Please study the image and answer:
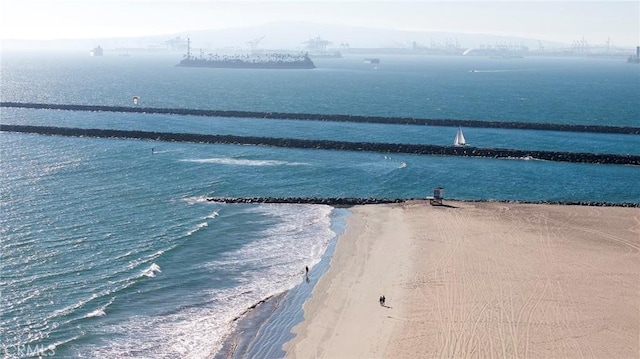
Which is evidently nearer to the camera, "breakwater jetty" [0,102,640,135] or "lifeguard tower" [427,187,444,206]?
"lifeguard tower" [427,187,444,206]

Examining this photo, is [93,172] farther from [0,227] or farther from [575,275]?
[575,275]

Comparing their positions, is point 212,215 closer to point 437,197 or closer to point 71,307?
point 437,197

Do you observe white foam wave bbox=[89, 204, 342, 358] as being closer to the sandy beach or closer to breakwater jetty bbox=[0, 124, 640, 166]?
the sandy beach

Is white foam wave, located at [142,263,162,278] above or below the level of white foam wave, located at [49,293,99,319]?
above

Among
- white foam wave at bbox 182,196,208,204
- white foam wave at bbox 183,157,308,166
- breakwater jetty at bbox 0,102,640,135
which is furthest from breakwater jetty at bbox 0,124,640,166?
white foam wave at bbox 182,196,208,204

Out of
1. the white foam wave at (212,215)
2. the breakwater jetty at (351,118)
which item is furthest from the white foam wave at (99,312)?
the breakwater jetty at (351,118)

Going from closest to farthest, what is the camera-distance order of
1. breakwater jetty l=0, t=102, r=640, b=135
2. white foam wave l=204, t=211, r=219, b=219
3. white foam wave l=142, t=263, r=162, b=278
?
white foam wave l=142, t=263, r=162, b=278 < white foam wave l=204, t=211, r=219, b=219 < breakwater jetty l=0, t=102, r=640, b=135
